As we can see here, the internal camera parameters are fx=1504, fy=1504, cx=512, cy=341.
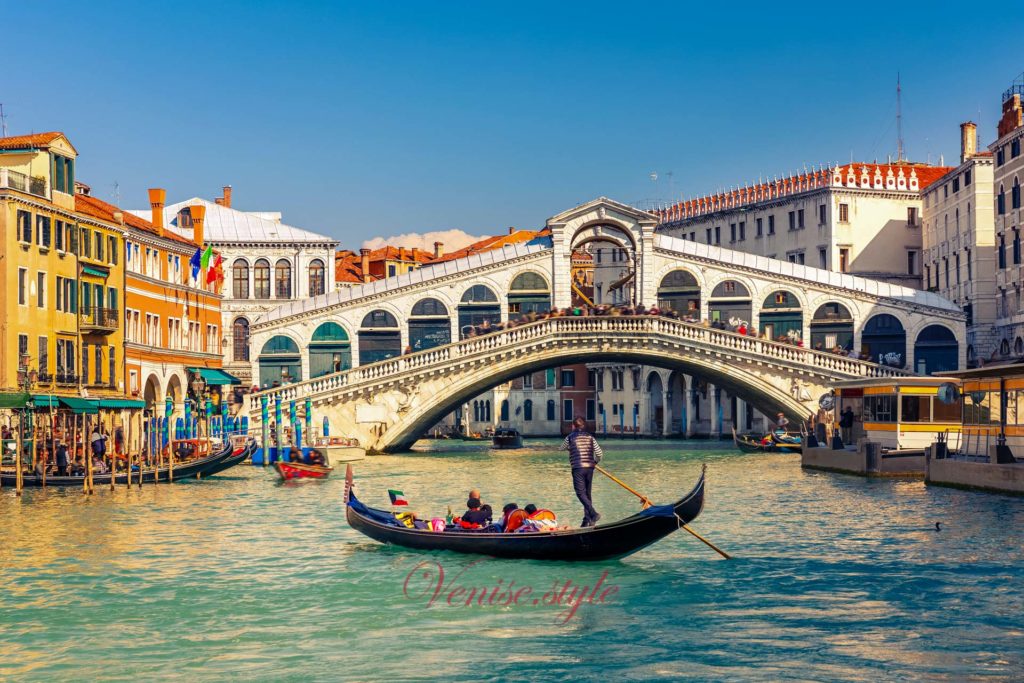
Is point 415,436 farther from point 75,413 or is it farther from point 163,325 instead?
point 75,413

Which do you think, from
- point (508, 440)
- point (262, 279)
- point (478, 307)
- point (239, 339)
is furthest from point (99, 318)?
point (508, 440)

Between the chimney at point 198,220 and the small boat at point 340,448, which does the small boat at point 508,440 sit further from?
the chimney at point 198,220

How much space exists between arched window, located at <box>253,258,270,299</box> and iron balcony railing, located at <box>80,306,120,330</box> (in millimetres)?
15324

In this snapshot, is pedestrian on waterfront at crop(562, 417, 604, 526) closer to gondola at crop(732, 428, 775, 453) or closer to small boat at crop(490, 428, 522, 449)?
gondola at crop(732, 428, 775, 453)

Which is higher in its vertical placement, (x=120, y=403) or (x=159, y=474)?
(x=120, y=403)

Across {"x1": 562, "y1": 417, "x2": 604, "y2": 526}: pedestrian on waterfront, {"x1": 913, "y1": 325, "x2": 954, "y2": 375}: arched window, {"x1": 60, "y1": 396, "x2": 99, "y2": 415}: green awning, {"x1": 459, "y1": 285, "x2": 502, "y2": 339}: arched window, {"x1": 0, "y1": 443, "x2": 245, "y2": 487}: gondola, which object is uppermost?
{"x1": 459, "y1": 285, "x2": 502, "y2": 339}: arched window

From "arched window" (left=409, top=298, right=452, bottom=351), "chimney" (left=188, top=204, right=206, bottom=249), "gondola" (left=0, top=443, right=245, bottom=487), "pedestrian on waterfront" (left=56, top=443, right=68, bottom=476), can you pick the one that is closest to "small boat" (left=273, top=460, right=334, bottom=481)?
"gondola" (left=0, top=443, right=245, bottom=487)

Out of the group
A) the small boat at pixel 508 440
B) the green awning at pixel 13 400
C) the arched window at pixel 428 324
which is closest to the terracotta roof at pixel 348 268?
the small boat at pixel 508 440

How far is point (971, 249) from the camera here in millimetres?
43719

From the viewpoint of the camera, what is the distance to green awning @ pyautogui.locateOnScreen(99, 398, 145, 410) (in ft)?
102

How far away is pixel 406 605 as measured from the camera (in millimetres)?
14531

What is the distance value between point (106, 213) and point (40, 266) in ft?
18.9

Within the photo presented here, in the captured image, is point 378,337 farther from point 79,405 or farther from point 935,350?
point 935,350

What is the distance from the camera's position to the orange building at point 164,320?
3688cm
